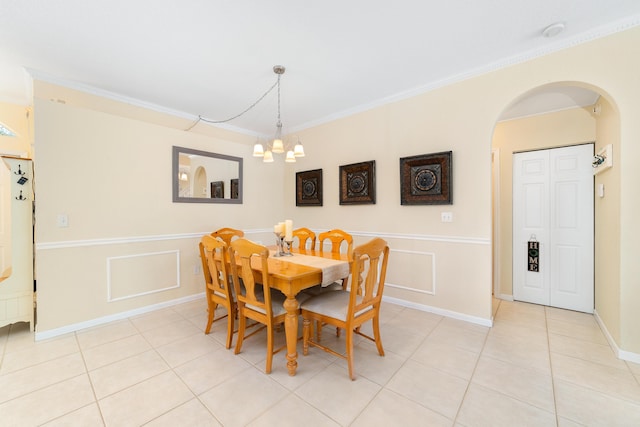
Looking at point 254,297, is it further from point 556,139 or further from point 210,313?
point 556,139

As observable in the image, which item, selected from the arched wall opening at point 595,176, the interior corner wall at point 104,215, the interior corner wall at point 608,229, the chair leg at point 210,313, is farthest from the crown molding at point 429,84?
the chair leg at point 210,313

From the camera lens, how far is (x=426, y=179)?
304 centimetres

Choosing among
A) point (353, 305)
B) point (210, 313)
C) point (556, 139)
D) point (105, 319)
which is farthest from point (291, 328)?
point (556, 139)

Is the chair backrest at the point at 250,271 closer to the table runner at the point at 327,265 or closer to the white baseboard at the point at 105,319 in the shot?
the table runner at the point at 327,265

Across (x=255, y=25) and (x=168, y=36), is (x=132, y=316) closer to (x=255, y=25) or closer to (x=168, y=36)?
(x=168, y=36)

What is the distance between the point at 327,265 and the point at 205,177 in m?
2.54

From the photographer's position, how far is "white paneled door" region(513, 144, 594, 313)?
3.06 meters

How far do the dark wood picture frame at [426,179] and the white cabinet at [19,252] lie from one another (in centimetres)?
388

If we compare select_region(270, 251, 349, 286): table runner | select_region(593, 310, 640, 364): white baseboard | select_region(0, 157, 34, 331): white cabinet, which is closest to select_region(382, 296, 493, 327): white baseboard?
select_region(593, 310, 640, 364): white baseboard

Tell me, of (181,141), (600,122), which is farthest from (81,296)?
(600,122)

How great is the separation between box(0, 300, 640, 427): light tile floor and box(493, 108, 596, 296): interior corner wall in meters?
1.09

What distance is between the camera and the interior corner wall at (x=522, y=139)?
10.1ft

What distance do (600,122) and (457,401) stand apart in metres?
3.26

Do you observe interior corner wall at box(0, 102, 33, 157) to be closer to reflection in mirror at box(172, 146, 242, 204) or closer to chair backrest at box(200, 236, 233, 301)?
reflection in mirror at box(172, 146, 242, 204)
